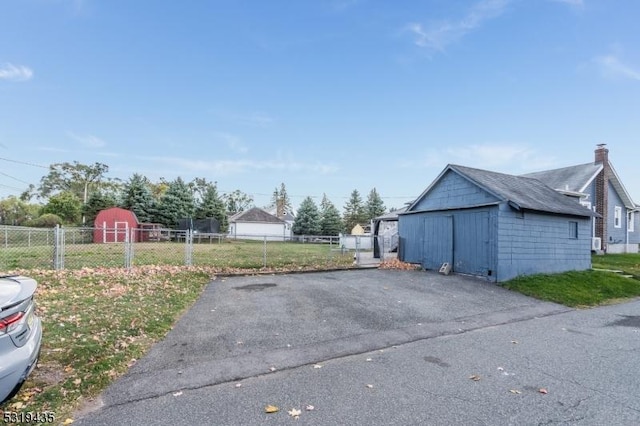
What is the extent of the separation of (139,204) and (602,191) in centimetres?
3970

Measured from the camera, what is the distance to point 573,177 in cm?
2180

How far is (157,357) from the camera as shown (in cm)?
429

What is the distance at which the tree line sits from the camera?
35906mm

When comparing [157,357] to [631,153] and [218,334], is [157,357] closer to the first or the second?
[218,334]

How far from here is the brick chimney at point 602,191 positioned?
2130cm

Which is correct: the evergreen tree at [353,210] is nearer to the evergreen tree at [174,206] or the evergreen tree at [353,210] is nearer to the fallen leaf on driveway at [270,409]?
the evergreen tree at [174,206]

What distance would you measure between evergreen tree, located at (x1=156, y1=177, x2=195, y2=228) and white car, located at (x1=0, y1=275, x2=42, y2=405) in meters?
35.6

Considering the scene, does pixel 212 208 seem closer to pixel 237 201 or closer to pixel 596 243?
pixel 237 201

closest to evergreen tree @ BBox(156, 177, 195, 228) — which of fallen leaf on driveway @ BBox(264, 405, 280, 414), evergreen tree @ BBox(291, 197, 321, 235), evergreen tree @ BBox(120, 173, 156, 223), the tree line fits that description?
the tree line

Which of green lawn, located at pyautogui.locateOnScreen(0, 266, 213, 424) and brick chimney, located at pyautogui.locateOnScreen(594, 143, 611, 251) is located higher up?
brick chimney, located at pyautogui.locateOnScreen(594, 143, 611, 251)

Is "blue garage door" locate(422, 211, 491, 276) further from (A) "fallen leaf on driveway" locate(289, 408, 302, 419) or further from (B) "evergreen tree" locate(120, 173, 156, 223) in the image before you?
(B) "evergreen tree" locate(120, 173, 156, 223)

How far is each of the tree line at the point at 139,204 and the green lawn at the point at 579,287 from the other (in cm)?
3311

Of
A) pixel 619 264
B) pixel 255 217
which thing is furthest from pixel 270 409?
pixel 255 217

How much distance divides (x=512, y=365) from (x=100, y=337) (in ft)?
18.4
